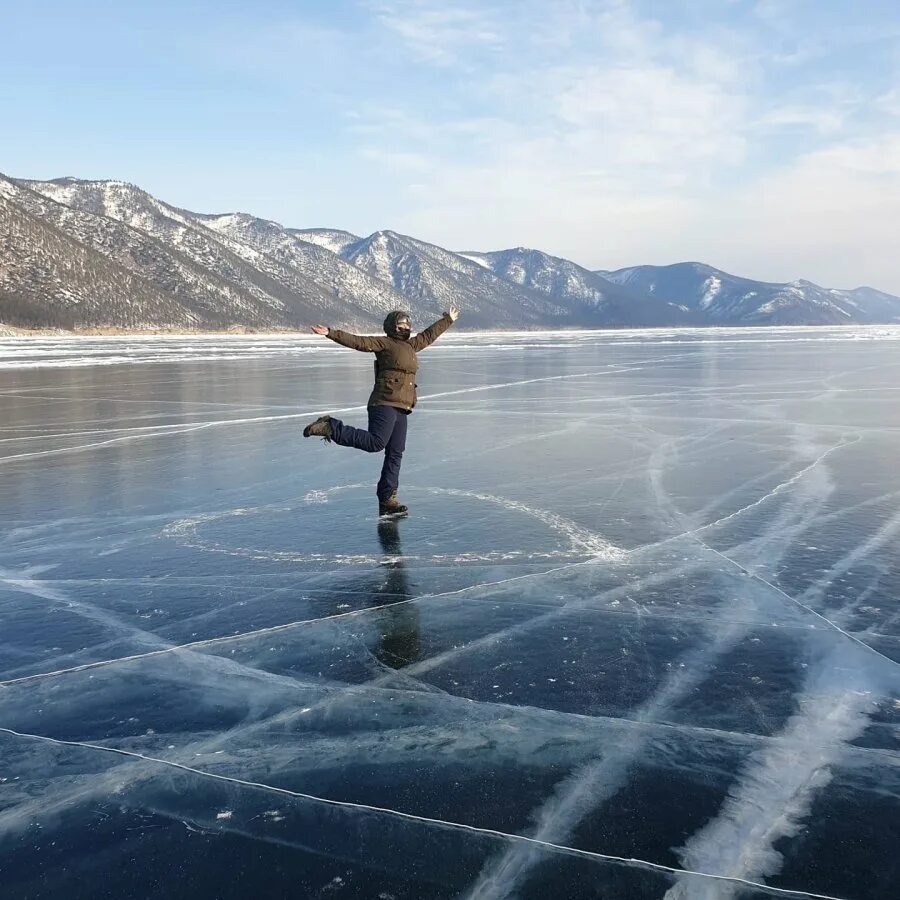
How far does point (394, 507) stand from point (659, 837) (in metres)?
4.44

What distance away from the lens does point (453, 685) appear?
350 centimetres

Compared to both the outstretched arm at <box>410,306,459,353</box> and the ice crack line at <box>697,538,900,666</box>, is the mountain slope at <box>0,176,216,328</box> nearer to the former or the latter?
the outstretched arm at <box>410,306,459,353</box>

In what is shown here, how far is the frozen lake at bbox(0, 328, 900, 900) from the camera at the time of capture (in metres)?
2.37

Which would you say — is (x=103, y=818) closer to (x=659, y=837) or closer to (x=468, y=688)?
(x=468, y=688)

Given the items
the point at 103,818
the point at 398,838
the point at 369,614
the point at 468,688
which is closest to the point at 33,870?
the point at 103,818

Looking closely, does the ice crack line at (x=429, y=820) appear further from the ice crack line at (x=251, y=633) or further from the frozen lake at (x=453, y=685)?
the ice crack line at (x=251, y=633)

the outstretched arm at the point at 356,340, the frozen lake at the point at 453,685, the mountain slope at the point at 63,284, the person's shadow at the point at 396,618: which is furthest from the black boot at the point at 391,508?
the mountain slope at the point at 63,284

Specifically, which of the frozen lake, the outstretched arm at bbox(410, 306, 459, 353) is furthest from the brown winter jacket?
the frozen lake

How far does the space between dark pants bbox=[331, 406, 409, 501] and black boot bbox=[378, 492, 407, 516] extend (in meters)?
0.04

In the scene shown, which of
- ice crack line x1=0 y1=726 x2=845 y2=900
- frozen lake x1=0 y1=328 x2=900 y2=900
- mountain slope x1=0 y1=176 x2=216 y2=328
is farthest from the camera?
mountain slope x1=0 y1=176 x2=216 y2=328

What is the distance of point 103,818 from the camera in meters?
2.57

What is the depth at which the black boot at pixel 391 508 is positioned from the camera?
6.67m

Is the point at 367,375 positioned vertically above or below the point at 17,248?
below

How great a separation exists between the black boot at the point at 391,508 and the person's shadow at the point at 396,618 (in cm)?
94
